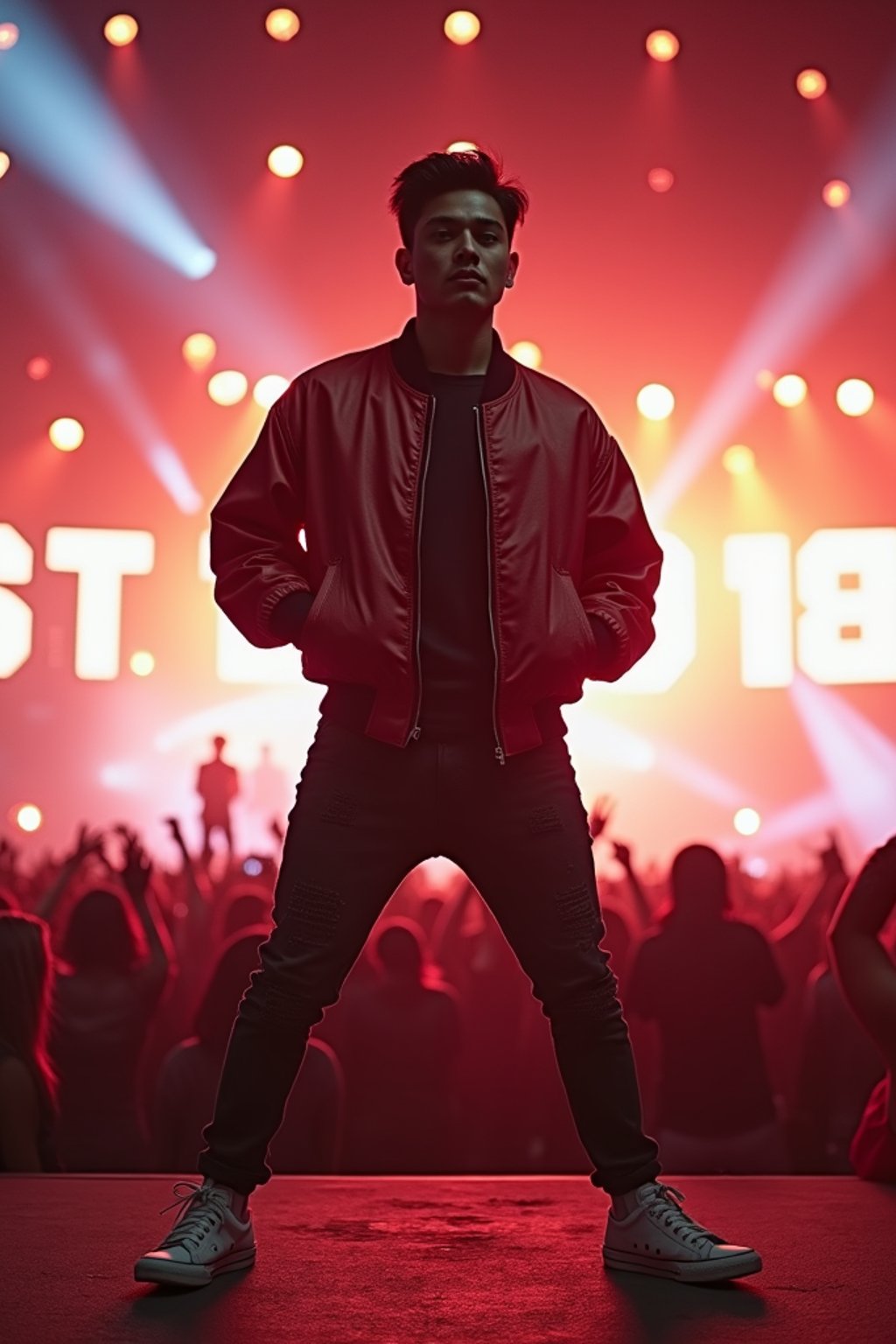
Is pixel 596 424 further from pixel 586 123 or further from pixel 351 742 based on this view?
pixel 586 123

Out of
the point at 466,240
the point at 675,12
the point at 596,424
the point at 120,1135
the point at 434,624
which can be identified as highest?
the point at 675,12

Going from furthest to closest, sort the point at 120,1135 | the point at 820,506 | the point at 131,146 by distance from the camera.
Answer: the point at 820,506 → the point at 131,146 → the point at 120,1135

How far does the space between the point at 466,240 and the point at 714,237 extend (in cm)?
491

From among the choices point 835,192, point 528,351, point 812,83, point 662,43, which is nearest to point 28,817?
point 528,351

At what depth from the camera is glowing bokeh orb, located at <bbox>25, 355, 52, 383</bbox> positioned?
6.87 meters

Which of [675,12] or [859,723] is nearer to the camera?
[675,12]

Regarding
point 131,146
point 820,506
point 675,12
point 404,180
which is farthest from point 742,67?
point 404,180

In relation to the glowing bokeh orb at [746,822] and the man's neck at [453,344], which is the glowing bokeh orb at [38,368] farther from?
the man's neck at [453,344]

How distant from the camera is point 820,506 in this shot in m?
7.06

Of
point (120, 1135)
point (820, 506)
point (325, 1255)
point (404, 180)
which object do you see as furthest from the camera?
point (820, 506)

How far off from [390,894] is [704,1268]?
2.11ft

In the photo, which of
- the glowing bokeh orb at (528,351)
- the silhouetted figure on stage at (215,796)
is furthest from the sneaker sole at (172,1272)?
the glowing bokeh orb at (528,351)

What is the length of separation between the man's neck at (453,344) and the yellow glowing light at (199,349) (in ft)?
15.9

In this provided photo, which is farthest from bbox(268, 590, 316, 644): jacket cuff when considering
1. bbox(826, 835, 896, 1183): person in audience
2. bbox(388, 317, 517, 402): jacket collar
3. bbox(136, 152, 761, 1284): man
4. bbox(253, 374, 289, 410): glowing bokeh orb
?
bbox(253, 374, 289, 410): glowing bokeh orb
